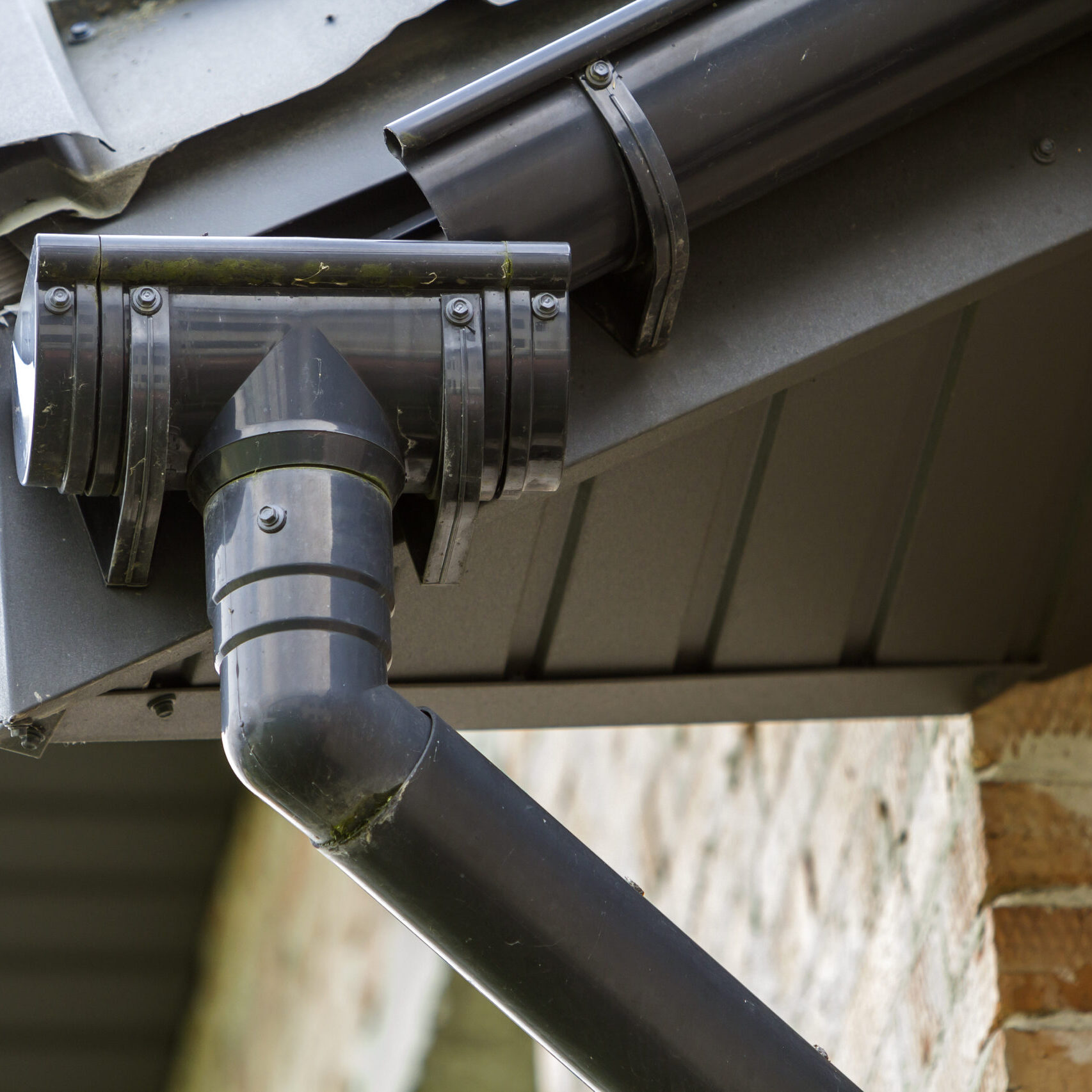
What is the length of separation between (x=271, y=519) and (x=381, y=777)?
0.18m

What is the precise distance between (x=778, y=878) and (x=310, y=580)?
1.39 m

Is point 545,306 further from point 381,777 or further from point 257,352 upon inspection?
point 381,777

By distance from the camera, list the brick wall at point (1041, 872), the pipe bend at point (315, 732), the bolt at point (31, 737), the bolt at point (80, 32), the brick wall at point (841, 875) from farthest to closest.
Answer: the brick wall at point (841, 875) < the brick wall at point (1041, 872) < the bolt at point (80, 32) < the bolt at point (31, 737) < the pipe bend at point (315, 732)

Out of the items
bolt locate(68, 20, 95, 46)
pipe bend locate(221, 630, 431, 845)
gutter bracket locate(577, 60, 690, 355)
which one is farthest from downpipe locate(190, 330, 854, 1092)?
bolt locate(68, 20, 95, 46)

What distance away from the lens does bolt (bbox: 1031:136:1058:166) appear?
1.38 metres

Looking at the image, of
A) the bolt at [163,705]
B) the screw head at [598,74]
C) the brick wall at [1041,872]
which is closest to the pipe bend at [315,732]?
the bolt at [163,705]

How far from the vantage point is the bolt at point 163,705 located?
4.50ft

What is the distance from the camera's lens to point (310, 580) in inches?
40.7

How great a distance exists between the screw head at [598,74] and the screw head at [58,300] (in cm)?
41

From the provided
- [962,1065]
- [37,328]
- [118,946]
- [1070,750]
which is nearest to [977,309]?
[1070,750]

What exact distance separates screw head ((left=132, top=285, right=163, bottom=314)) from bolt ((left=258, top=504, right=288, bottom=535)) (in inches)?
5.9

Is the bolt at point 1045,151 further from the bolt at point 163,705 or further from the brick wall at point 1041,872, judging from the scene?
the bolt at point 163,705

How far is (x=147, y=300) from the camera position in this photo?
1.04m

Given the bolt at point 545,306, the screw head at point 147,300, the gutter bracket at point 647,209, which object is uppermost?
the gutter bracket at point 647,209
